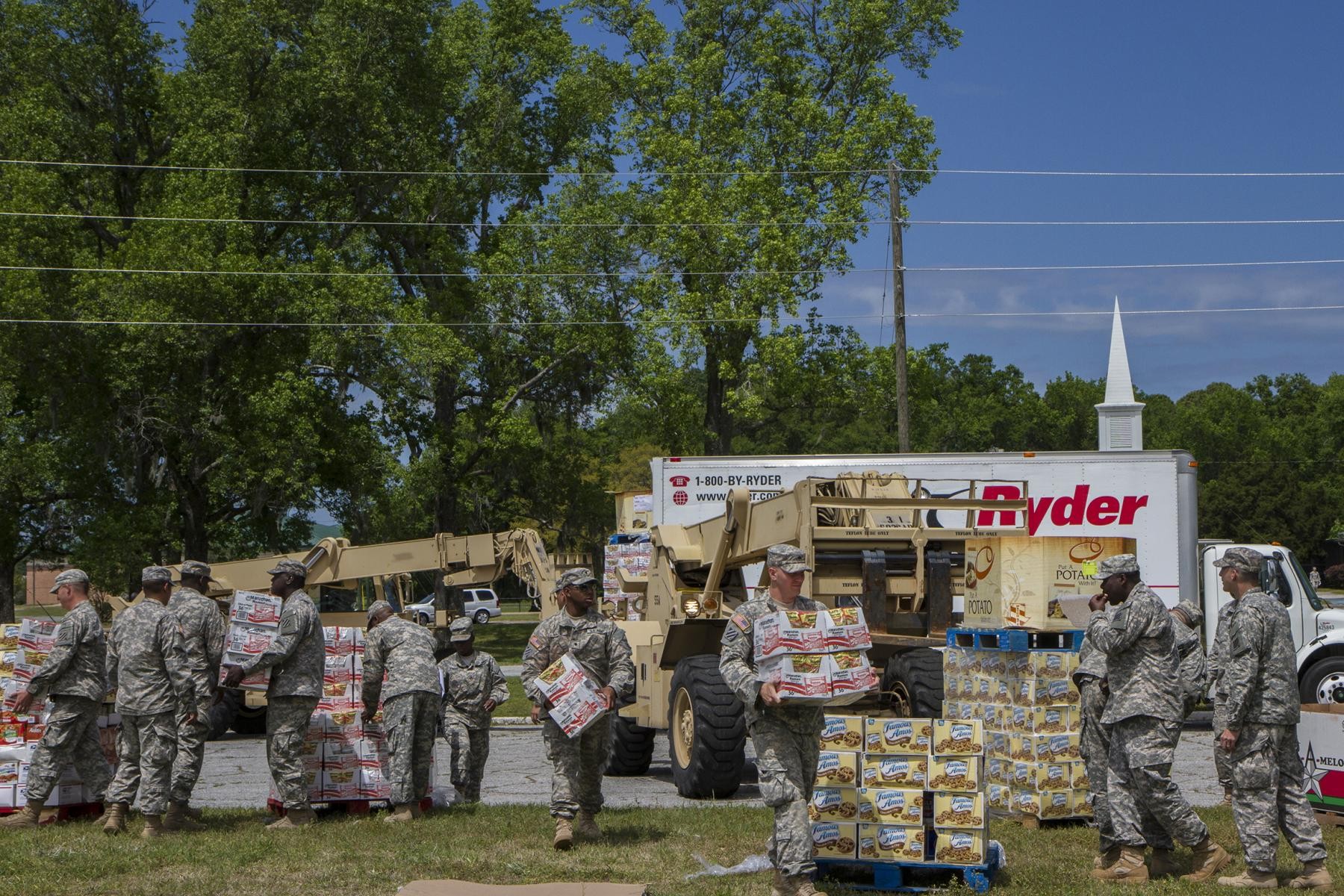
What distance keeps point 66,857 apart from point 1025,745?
711 centimetres

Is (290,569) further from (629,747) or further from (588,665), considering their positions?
(629,747)

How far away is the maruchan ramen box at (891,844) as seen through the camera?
8602 mm

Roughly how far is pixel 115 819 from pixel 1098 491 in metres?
14.3

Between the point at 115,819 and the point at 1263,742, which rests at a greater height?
the point at 1263,742

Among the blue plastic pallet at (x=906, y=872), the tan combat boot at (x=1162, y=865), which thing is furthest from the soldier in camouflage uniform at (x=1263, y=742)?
the blue plastic pallet at (x=906, y=872)

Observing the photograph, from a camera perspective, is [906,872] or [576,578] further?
[576,578]

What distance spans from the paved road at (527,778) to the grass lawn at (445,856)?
1.84m

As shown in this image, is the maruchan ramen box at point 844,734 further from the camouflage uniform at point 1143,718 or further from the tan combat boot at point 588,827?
the tan combat boot at point 588,827

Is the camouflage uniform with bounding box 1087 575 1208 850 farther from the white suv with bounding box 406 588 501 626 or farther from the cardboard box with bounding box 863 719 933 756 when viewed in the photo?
the white suv with bounding box 406 588 501 626

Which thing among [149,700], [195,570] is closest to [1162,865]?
[149,700]

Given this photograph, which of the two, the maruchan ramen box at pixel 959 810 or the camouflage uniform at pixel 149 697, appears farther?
the camouflage uniform at pixel 149 697

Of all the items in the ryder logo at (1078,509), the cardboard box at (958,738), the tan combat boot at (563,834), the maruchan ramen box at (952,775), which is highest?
the ryder logo at (1078,509)

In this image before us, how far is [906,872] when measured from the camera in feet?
29.0

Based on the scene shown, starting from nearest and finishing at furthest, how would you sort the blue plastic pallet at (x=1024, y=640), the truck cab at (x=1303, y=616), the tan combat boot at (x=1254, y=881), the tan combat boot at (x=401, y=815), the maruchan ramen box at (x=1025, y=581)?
the tan combat boot at (x=1254, y=881) < the blue plastic pallet at (x=1024, y=640) < the tan combat boot at (x=401, y=815) < the maruchan ramen box at (x=1025, y=581) < the truck cab at (x=1303, y=616)
